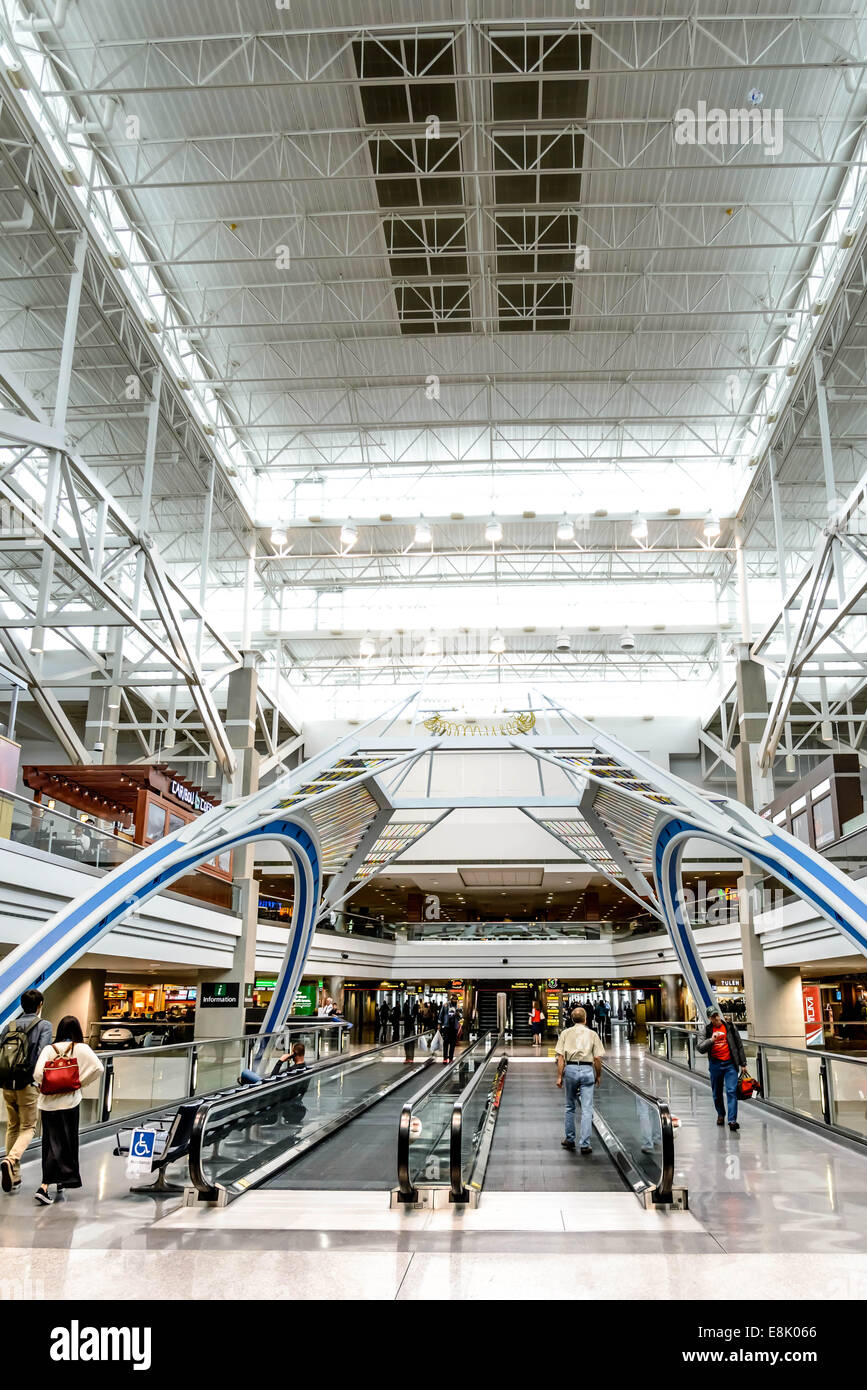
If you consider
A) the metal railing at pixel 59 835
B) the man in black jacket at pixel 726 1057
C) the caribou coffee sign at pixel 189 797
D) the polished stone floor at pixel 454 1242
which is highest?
the caribou coffee sign at pixel 189 797

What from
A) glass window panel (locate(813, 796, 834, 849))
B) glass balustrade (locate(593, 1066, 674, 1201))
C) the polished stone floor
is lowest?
the polished stone floor

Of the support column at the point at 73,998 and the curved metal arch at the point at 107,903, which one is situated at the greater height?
the curved metal arch at the point at 107,903

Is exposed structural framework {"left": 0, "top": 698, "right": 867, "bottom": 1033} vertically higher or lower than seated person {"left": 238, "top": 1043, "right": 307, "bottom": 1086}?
higher

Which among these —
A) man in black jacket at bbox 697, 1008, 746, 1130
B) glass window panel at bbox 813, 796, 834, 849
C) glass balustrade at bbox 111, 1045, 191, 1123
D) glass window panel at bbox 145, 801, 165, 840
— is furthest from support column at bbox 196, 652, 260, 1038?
man in black jacket at bbox 697, 1008, 746, 1130

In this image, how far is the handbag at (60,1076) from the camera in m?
8.67

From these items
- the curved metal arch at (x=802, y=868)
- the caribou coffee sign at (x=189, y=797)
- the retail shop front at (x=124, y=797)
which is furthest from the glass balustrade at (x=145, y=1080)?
the caribou coffee sign at (x=189, y=797)

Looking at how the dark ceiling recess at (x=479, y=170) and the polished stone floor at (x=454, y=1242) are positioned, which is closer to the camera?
the polished stone floor at (x=454, y=1242)

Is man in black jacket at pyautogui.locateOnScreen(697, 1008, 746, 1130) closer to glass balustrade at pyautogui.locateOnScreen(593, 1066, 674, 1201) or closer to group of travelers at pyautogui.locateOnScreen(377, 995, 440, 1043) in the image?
glass balustrade at pyautogui.locateOnScreen(593, 1066, 674, 1201)

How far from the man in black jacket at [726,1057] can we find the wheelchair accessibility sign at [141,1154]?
7054mm

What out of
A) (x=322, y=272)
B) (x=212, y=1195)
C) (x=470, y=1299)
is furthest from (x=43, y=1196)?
(x=322, y=272)

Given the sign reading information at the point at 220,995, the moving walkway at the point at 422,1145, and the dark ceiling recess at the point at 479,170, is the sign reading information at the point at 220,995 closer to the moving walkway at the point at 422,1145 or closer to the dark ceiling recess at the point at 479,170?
the moving walkway at the point at 422,1145

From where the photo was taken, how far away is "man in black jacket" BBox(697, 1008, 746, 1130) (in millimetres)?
13141

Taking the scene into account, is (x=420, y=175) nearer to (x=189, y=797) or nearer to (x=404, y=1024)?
(x=189, y=797)

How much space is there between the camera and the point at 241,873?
3106cm
